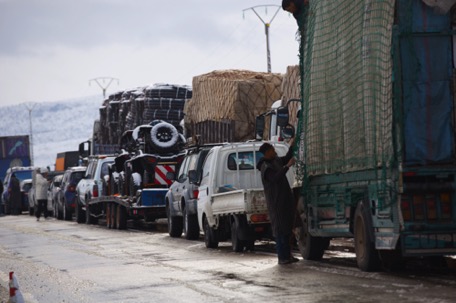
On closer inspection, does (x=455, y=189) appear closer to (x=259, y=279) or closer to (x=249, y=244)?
(x=259, y=279)

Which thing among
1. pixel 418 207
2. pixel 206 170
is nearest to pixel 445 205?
pixel 418 207

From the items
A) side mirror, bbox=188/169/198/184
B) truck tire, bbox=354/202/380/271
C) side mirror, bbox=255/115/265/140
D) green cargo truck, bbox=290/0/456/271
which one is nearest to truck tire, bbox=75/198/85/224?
side mirror, bbox=188/169/198/184

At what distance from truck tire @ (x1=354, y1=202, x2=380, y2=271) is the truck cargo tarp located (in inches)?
59.0

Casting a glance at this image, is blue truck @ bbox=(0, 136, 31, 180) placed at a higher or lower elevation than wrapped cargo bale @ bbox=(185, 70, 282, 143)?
higher

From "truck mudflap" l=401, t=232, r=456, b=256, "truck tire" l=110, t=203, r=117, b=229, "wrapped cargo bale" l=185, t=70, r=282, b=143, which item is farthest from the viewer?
"wrapped cargo bale" l=185, t=70, r=282, b=143

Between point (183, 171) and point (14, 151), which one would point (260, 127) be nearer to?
point (183, 171)

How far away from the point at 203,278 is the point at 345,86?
3.06 m

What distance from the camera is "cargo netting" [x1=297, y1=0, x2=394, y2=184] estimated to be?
14312 millimetres

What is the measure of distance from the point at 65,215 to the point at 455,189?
116ft

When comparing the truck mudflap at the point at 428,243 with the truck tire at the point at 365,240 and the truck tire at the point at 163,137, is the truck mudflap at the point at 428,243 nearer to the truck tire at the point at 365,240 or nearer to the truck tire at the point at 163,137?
the truck tire at the point at 365,240

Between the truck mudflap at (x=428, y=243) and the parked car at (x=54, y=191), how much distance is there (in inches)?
1450

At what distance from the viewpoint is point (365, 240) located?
1520 centimetres

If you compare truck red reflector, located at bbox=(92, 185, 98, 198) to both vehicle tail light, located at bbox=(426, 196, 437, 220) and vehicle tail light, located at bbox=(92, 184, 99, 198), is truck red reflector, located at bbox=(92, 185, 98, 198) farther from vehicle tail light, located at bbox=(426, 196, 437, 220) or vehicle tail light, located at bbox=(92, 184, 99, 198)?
vehicle tail light, located at bbox=(426, 196, 437, 220)

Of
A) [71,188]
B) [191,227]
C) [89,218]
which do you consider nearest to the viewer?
[191,227]
